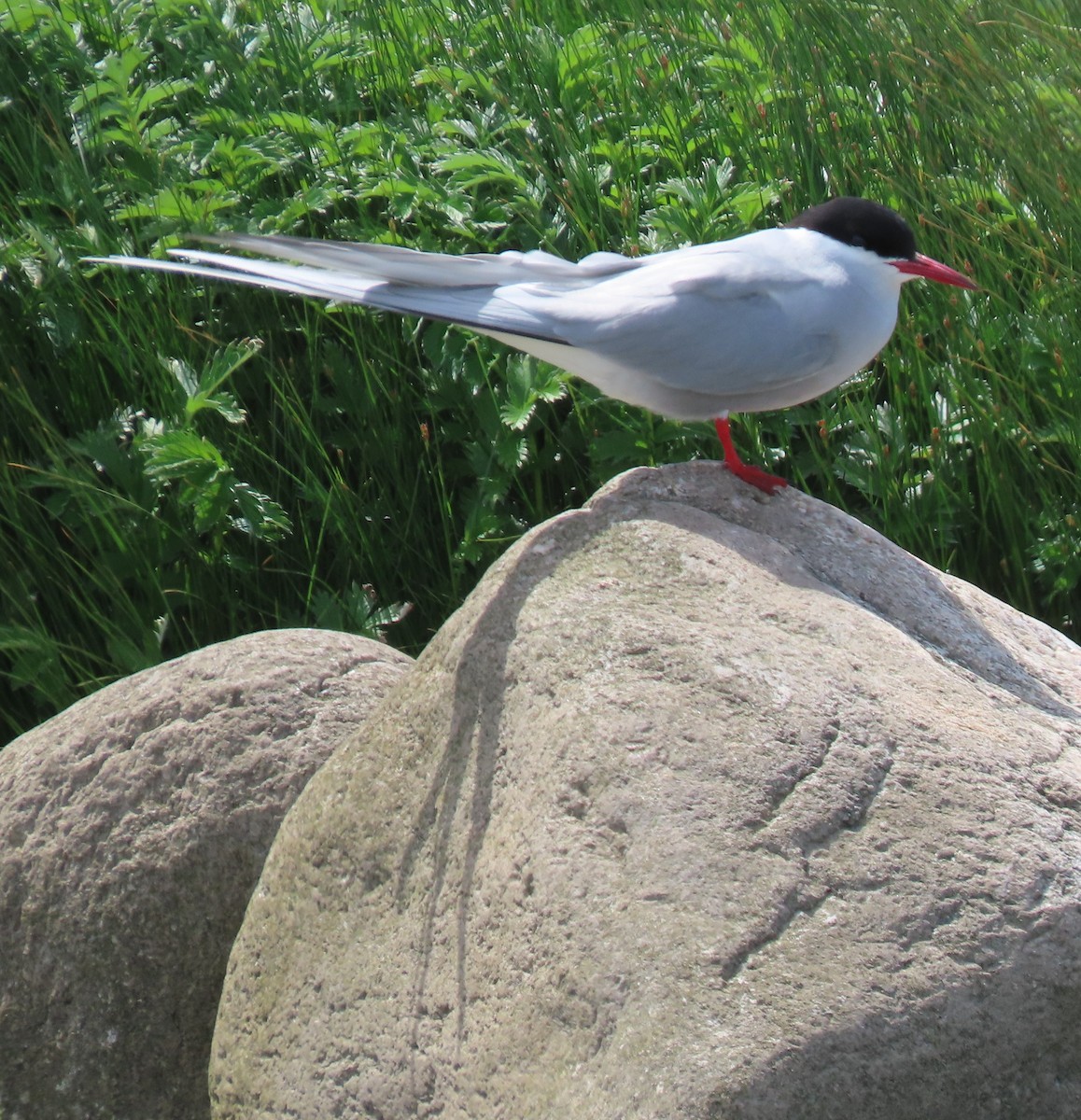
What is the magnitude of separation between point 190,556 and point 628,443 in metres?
1.08

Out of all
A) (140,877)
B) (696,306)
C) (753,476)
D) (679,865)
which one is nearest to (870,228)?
(696,306)

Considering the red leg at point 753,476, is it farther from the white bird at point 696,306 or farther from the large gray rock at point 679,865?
the large gray rock at point 679,865

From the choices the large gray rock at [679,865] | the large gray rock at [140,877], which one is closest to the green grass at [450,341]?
the large gray rock at [140,877]

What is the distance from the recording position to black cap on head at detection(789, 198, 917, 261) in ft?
8.63

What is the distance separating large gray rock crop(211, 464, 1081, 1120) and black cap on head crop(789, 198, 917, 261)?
0.64 m

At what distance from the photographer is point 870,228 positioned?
2.63 m

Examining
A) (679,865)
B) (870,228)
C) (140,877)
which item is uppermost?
(870,228)

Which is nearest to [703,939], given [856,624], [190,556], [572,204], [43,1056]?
[856,624]

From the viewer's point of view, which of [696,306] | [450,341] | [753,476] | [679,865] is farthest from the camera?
[450,341]

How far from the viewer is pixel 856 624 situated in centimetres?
222

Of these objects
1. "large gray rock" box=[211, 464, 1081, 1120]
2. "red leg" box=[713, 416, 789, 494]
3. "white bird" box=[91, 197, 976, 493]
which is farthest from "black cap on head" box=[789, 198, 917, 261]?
"large gray rock" box=[211, 464, 1081, 1120]

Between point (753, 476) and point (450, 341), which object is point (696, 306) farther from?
point (450, 341)

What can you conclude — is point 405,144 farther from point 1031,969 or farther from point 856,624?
point 1031,969

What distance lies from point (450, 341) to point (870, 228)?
1.08 meters
